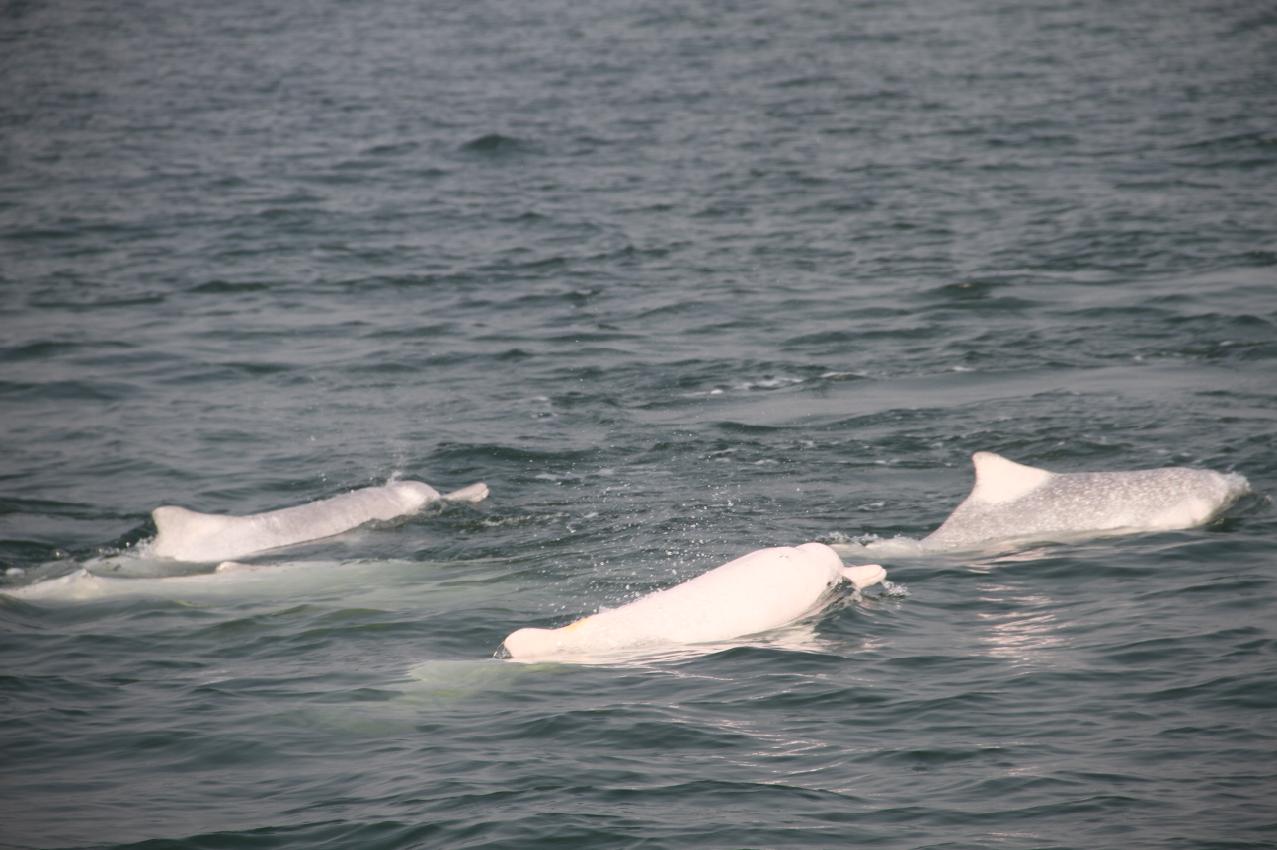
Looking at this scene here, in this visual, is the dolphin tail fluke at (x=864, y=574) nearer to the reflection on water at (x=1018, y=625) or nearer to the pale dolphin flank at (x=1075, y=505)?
the reflection on water at (x=1018, y=625)

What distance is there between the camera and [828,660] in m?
10.9

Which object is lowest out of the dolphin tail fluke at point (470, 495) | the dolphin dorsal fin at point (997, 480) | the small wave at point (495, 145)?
the dolphin tail fluke at point (470, 495)

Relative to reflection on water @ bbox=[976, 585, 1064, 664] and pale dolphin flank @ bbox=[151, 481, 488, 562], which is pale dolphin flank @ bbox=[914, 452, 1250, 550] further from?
pale dolphin flank @ bbox=[151, 481, 488, 562]

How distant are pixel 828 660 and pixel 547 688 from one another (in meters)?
1.90

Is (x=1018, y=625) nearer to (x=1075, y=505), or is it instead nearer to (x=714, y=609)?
(x=714, y=609)

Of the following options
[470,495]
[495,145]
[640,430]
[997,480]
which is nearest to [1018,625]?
[997,480]

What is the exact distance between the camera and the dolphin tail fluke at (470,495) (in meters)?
15.3

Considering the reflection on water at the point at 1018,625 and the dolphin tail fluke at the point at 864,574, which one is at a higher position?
the dolphin tail fluke at the point at 864,574

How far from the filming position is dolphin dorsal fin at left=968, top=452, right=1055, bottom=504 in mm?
13531

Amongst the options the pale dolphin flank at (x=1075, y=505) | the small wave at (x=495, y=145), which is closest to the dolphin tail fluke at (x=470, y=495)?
the pale dolphin flank at (x=1075, y=505)

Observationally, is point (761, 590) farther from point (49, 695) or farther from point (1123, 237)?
point (1123, 237)

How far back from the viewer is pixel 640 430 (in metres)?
17.3

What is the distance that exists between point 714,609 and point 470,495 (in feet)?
15.5

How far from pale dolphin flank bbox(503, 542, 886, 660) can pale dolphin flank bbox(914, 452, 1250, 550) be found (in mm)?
1808
